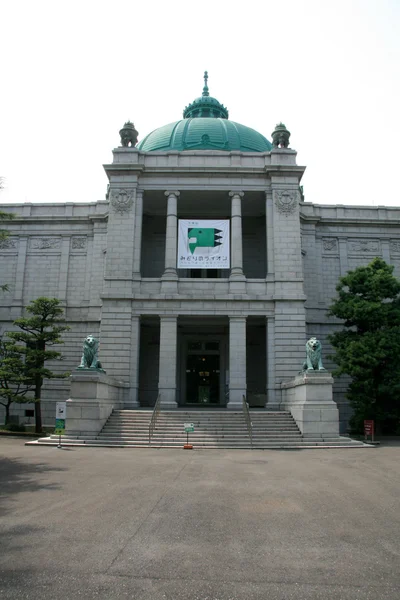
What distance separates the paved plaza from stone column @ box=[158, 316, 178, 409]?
13.7 meters

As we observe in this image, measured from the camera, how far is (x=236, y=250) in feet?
94.4

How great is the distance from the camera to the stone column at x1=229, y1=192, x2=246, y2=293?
28.1m

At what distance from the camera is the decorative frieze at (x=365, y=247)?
34.2 metres

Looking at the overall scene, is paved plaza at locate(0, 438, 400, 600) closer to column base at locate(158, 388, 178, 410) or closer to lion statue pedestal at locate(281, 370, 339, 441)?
lion statue pedestal at locate(281, 370, 339, 441)

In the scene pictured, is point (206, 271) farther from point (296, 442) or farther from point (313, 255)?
point (296, 442)

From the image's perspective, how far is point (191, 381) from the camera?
3294 cm

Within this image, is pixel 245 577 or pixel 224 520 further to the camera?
pixel 224 520

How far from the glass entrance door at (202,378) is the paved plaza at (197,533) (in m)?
20.0

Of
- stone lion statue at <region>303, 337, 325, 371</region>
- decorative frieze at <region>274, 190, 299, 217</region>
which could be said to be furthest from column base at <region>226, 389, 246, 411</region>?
decorative frieze at <region>274, 190, 299, 217</region>

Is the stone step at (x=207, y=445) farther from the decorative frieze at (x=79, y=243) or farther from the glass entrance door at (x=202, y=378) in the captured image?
the decorative frieze at (x=79, y=243)

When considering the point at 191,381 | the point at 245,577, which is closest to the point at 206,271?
the point at 191,381

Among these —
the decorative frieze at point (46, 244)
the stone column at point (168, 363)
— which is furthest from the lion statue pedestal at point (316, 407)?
the decorative frieze at point (46, 244)

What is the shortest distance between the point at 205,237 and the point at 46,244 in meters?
13.5

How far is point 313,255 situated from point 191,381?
12627mm
